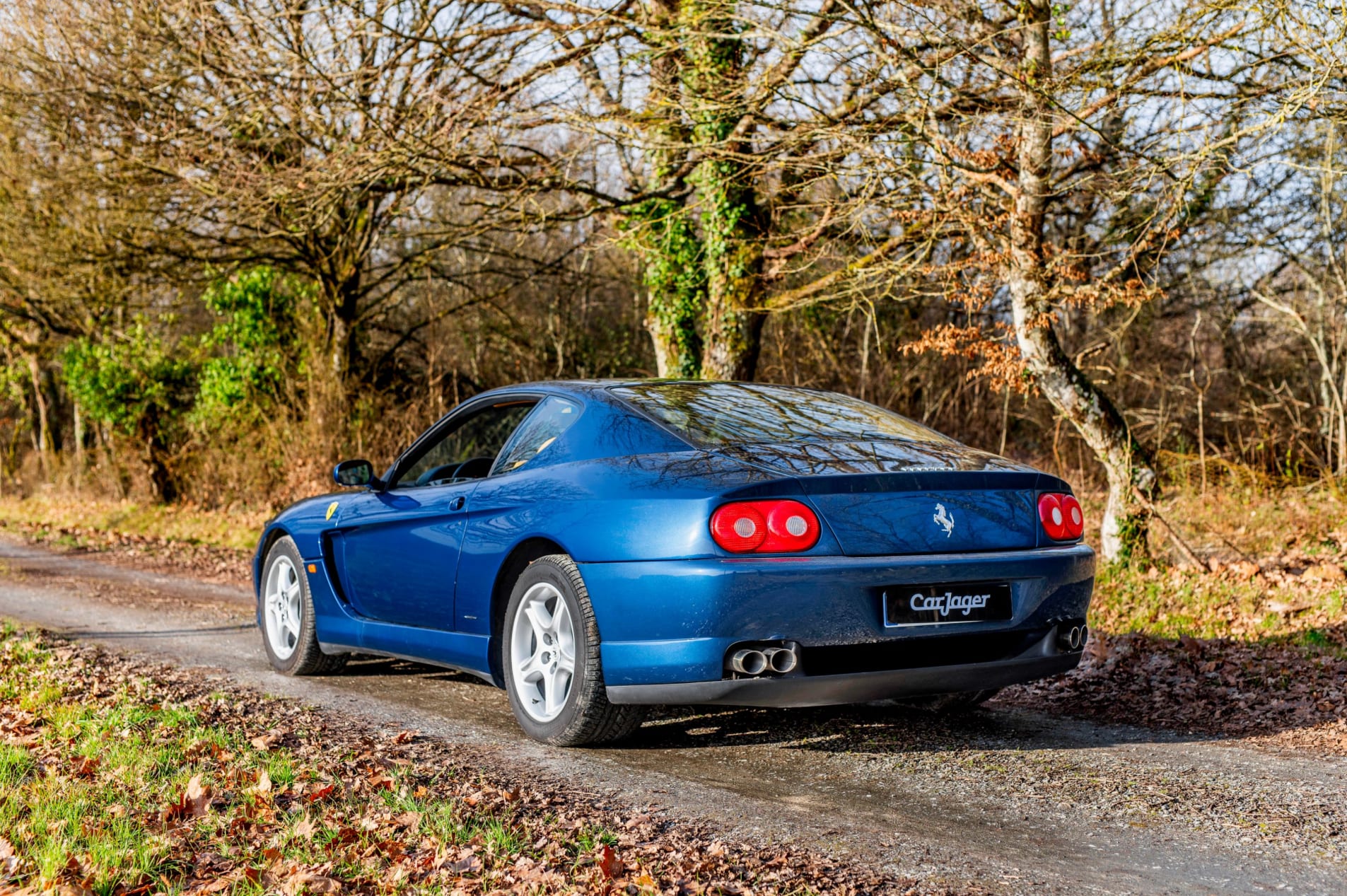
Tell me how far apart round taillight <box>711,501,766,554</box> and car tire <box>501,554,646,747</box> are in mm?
641

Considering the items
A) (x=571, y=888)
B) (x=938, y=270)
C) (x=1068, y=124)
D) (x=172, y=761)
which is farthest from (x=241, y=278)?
(x=571, y=888)

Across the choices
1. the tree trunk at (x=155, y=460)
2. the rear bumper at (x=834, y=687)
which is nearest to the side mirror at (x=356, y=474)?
the rear bumper at (x=834, y=687)

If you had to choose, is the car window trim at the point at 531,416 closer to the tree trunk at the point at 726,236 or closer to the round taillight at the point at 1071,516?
the round taillight at the point at 1071,516

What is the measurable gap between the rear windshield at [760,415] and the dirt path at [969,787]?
122 centimetres

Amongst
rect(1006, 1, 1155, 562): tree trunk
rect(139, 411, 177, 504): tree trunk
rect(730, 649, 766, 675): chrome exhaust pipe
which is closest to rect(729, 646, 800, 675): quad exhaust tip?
rect(730, 649, 766, 675): chrome exhaust pipe

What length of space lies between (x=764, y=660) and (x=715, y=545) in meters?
0.43

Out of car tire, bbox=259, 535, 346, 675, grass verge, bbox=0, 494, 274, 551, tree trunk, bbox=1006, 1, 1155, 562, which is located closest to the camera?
car tire, bbox=259, 535, 346, 675

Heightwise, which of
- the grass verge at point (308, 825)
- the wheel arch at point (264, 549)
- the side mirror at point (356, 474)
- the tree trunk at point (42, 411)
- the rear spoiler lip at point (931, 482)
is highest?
the tree trunk at point (42, 411)

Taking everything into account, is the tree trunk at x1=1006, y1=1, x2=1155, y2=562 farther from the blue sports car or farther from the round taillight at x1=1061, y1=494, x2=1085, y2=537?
the round taillight at x1=1061, y1=494, x2=1085, y2=537

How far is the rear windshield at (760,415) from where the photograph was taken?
15.8ft

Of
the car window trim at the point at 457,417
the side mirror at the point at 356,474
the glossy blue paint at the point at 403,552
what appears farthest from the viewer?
the side mirror at the point at 356,474

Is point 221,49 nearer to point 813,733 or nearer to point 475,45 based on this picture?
point 475,45

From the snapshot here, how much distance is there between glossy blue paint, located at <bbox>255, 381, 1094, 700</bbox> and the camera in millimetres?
4180

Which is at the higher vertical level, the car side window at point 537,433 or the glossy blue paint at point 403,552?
the car side window at point 537,433
